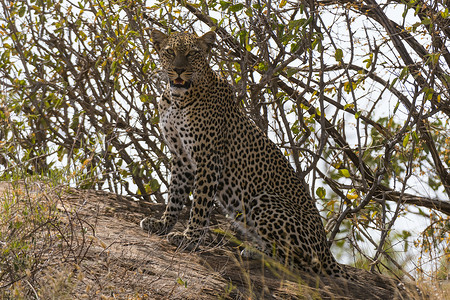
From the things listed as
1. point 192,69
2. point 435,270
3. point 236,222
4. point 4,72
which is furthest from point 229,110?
point 4,72

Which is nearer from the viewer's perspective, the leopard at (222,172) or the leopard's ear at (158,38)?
the leopard at (222,172)

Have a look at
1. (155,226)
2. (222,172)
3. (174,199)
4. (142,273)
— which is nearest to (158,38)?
(222,172)

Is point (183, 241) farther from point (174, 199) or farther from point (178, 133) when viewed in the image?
point (178, 133)

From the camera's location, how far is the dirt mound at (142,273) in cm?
470

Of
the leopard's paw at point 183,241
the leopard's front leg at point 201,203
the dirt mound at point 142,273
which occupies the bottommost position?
the dirt mound at point 142,273

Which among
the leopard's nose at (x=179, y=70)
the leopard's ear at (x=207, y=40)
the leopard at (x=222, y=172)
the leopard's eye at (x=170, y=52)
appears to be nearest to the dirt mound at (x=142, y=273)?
the leopard at (x=222, y=172)

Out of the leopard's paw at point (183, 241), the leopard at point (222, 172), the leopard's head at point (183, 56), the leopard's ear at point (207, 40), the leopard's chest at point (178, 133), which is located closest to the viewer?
the leopard's paw at point (183, 241)

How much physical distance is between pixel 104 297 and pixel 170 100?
10.2ft

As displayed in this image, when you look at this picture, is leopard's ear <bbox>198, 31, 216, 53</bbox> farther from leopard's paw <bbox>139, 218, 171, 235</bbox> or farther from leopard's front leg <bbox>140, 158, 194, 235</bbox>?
leopard's paw <bbox>139, 218, 171, 235</bbox>

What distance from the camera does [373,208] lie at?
8.85 meters

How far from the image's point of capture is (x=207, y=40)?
699 centimetres

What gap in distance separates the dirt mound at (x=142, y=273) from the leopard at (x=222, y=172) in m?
0.26

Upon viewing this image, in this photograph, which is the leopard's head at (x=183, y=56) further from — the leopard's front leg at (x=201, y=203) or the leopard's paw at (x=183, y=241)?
the leopard's paw at (x=183, y=241)

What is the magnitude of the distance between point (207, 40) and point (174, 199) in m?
1.83
